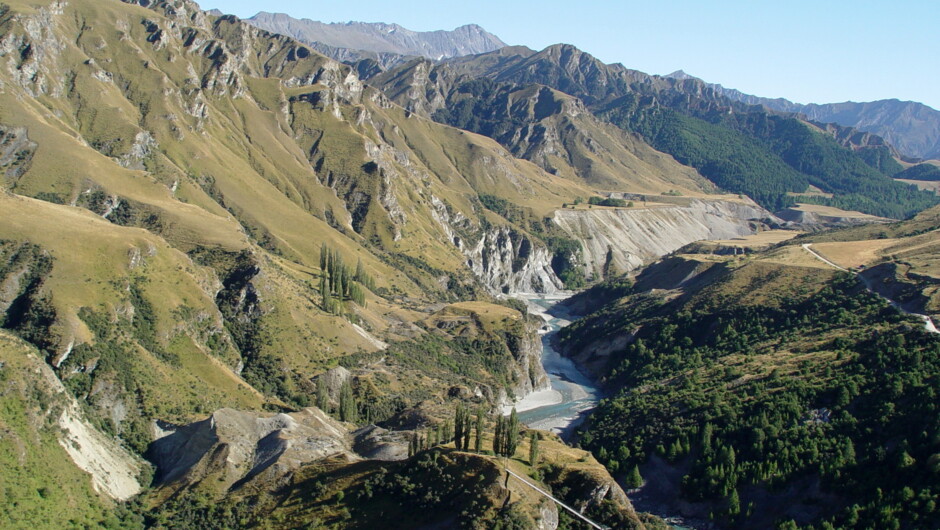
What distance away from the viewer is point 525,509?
9612 cm

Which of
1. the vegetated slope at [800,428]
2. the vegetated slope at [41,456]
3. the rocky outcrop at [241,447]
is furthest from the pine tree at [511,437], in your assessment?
the vegetated slope at [41,456]

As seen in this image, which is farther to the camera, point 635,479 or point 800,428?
point 635,479

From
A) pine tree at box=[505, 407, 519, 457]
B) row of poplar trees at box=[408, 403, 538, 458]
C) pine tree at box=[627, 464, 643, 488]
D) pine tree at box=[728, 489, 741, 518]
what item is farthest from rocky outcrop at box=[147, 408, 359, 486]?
pine tree at box=[728, 489, 741, 518]

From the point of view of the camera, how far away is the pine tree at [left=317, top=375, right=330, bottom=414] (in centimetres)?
15788

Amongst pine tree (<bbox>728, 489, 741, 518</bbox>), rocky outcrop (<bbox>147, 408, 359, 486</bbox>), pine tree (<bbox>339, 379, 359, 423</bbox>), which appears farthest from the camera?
pine tree (<bbox>339, 379, 359, 423</bbox>)

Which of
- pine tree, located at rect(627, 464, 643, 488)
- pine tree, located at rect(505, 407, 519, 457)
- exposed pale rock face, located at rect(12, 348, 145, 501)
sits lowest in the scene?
pine tree, located at rect(627, 464, 643, 488)

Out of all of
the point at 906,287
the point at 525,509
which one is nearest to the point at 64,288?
the point at 525,509

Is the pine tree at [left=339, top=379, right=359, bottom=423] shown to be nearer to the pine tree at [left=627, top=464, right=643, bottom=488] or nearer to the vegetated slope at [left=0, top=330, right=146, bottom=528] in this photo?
the vegetated slope at [left=0, top=330, right=146, bottom=528]

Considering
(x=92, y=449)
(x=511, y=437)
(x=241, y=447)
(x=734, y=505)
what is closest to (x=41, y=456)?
(x=92, y=449)

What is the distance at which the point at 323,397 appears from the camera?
15888 centimetres

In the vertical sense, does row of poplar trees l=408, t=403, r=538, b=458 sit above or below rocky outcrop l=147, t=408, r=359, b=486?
above

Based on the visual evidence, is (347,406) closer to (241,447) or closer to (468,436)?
(241,447)

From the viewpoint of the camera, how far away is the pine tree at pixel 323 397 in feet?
518

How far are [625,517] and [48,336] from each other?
103 meters
